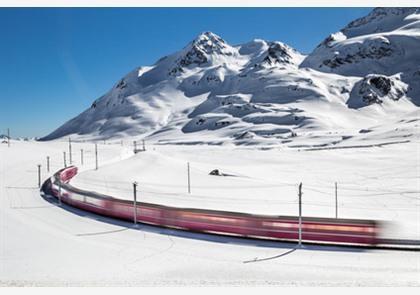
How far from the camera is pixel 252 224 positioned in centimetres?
1094

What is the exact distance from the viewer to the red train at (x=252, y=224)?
10094mm

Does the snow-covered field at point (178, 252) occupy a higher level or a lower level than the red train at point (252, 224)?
lower

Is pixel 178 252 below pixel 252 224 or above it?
below

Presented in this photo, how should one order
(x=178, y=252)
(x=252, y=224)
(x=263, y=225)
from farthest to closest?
(x=252, y=224)
(x=263, y=225)
(x=178, y=252)

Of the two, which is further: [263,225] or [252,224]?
[252,224]

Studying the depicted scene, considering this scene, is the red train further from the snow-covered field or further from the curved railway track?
the snow-covered field

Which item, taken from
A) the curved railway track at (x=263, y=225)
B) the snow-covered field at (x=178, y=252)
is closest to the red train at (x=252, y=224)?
the curved railway track at (x=263, y=225)

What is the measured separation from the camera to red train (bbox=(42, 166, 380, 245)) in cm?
1009

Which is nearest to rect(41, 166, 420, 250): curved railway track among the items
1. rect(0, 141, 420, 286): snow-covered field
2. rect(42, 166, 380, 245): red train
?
rect(42, 166, 380, 245): red train

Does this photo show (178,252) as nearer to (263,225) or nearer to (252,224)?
(252,224)

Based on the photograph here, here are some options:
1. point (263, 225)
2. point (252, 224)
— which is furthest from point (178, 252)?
point (263, 225)

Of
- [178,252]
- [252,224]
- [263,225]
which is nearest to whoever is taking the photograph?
[178,252]

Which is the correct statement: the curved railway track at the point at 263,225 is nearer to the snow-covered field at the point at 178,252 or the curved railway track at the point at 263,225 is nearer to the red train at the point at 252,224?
the red train at the point at 252,224

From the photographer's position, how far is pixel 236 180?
3250cm
